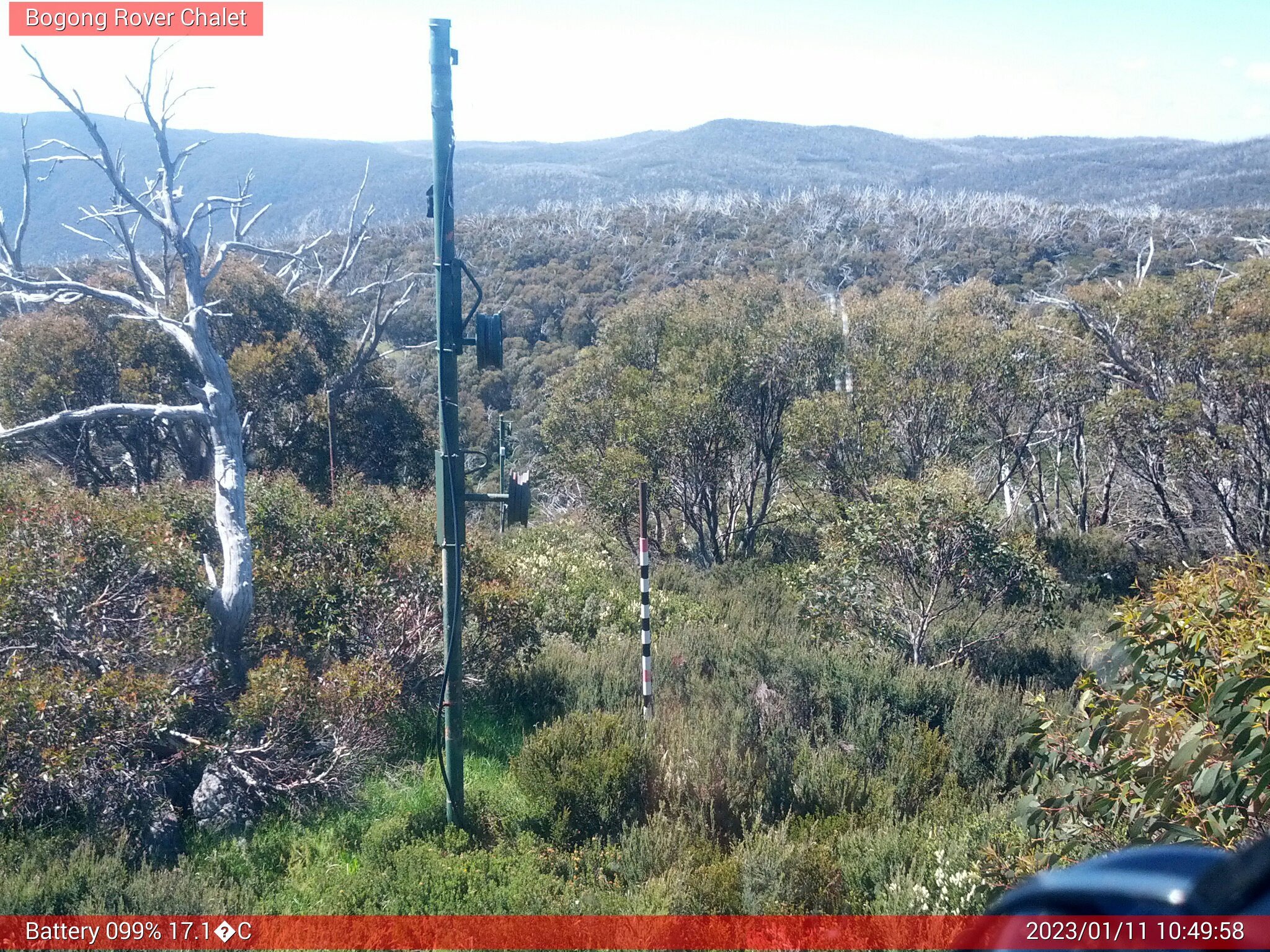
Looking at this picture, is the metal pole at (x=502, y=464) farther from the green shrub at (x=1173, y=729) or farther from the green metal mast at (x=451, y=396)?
the green shrub at (x=1173, y=729)

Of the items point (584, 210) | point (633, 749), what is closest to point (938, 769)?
point (633, 749)

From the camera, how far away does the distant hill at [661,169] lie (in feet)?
168

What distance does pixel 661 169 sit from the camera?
267 feet

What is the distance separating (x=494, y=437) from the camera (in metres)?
21.7

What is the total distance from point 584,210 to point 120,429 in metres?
39.1

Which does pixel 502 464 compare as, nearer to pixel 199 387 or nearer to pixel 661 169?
pixel 199 387

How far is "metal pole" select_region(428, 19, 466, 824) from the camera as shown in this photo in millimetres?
5113

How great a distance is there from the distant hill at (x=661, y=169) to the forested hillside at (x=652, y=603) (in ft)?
98.3

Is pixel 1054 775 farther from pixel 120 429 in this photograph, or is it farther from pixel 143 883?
pixel 120 429

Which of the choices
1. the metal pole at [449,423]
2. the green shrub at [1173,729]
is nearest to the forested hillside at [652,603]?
the green shrub at [1173,729]
